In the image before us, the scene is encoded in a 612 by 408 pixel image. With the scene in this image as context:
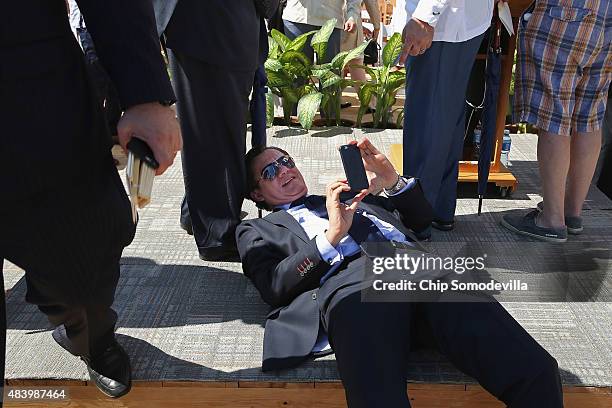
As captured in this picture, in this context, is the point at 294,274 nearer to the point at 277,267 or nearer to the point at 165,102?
the point at 277,267

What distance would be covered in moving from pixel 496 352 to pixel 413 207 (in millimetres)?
684

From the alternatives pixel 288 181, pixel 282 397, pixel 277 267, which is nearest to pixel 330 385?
pixel 282 397

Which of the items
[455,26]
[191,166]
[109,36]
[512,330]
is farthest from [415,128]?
[109,36]

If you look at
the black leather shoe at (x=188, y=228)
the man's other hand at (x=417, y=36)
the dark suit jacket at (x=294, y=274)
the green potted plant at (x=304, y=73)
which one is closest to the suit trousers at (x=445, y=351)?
the dark suit jacket at (x=294, y=274)

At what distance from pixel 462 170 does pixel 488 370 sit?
1.84 meters

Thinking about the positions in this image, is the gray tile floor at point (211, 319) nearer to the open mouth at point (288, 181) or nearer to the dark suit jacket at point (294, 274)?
the dark suit jacket at point (294, 274)

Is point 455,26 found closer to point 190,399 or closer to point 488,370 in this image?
point 488,370

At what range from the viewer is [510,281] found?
7.86 feet

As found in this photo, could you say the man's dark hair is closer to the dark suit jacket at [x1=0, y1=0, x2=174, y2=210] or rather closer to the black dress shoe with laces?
the black dress shoe with laces

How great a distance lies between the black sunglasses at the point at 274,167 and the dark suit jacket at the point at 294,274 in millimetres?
154

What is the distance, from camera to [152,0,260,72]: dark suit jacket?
7.02ft

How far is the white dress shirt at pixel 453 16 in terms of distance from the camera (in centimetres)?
237

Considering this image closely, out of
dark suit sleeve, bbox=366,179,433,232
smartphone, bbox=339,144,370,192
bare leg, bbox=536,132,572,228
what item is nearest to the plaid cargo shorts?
bare leg, bbox=536,132,572,228

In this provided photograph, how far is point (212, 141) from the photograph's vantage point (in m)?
2.37
